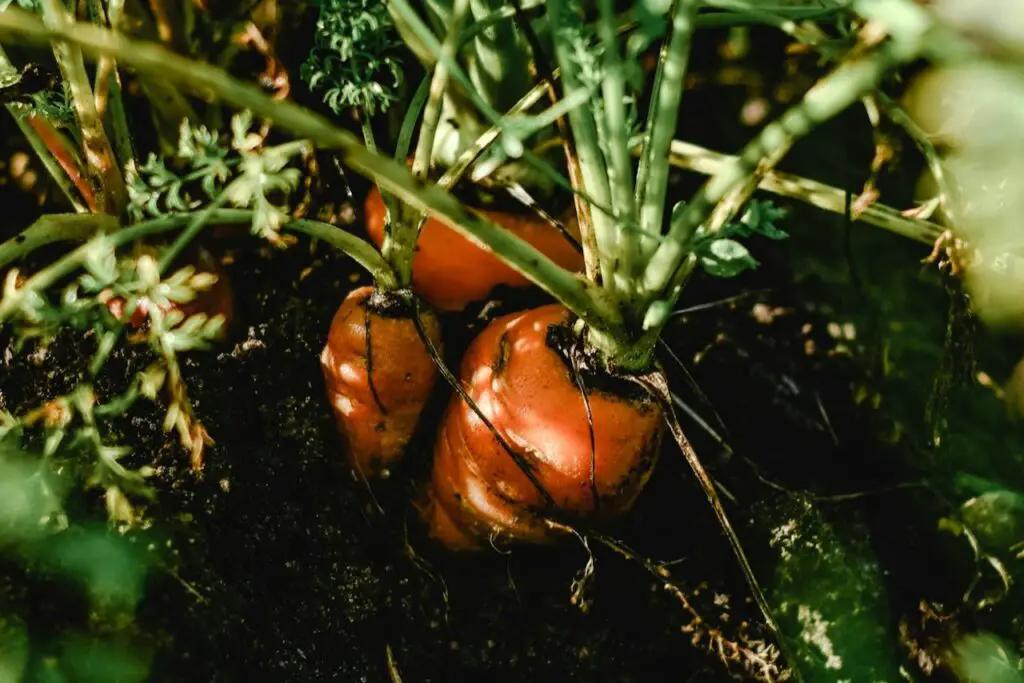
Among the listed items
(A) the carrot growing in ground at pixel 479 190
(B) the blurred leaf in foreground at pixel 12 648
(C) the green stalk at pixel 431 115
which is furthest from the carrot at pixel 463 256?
(B) the blurred leaf in foreground at pixel 12 648

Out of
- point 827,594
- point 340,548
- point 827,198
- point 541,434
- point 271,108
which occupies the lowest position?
point 827,594

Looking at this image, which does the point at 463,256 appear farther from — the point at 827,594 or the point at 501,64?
the point at 827,594

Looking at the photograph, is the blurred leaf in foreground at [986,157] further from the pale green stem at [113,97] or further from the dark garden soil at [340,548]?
the pale green stem at [113,97]

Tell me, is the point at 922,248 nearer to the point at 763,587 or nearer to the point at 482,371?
the point at 763,587

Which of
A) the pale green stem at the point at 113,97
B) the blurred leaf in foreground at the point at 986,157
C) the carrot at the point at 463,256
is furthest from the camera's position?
the carrot at the point at 463,256

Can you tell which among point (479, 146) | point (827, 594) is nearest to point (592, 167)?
point (479, 146)
